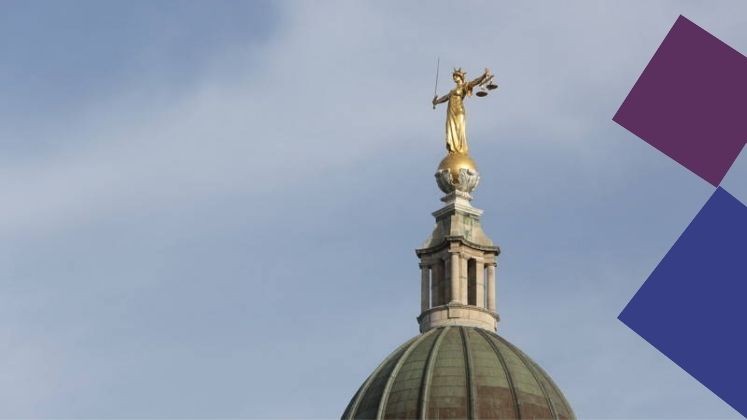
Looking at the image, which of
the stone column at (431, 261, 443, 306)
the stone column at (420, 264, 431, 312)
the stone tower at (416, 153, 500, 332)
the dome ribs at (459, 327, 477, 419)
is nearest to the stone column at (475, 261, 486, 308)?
the stone tower at (416, 153, 500, 332)

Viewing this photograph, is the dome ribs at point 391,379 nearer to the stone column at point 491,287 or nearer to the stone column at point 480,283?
the stone column at point 480,283

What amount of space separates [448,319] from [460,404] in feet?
32.1

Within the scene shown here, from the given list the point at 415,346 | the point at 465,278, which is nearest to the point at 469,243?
the point at 465,278

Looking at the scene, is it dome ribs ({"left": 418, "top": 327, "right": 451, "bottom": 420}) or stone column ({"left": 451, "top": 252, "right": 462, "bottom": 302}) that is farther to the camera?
stone column ({"left": 451, "top": 252, "right": 462, "bottom": 302})

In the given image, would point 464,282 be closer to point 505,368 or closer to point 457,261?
point 457,261

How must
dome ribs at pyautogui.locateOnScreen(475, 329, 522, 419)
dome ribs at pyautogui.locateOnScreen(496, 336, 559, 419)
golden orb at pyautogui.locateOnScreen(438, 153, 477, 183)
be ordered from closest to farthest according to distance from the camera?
dome ribs at pyautogui.locateOnScreen(475, 329, 522, 419), dome ribs at pyautogui.locateOnScreen(496, 336, 559, 419), golden orb at pyautogui.locateOnScreen(438, 153, 477, 183)

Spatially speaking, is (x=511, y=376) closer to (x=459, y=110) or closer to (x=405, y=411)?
(x=405, y=411)

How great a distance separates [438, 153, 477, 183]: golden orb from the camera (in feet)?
370

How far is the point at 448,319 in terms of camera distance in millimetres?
107938

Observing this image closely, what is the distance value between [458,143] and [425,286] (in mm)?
8369

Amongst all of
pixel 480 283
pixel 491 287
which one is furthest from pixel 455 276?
pixel 491 287

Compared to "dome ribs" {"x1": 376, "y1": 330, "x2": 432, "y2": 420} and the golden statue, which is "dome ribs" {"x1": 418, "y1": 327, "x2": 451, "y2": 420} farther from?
the golden statue

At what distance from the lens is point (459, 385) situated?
9969 cm

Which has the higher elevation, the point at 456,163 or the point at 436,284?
the point at 456,163
